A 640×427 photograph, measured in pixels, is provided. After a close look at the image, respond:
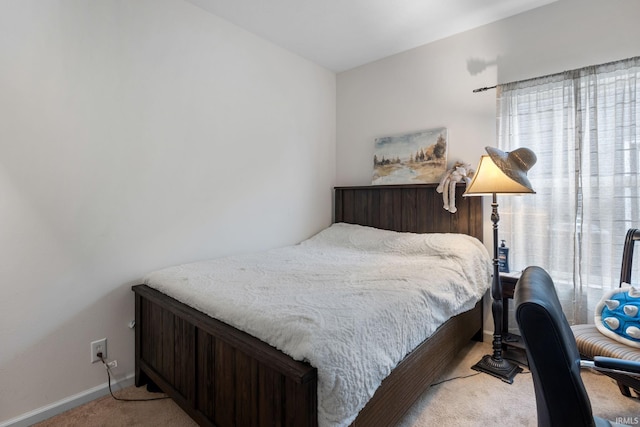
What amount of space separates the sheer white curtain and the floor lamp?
0.46 meters

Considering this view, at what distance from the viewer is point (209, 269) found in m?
1.96

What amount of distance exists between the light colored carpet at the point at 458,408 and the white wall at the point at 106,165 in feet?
0.68

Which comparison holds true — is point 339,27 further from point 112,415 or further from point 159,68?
point 112,415

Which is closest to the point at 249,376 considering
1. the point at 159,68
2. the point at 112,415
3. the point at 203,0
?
the point at 112,415

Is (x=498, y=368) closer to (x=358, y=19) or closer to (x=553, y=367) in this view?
(x=553, y=367)

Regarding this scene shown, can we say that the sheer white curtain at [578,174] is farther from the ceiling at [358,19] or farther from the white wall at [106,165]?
the white wall at [106,165]

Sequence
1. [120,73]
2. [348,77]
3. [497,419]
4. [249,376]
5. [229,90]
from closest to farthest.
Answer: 1. [249,376]
2. [497,419]
3. [120,73]
4. [229,90]
5. [348,77]

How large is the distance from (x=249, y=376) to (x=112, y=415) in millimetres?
1094

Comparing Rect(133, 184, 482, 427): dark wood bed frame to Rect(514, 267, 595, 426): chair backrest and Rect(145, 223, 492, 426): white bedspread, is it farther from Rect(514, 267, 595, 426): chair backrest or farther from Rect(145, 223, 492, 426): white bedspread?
Rect(514, 267, 595, 426): chair backrest

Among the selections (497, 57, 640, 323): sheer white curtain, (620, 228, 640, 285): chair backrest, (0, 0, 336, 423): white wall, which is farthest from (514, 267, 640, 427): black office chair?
(0, 0, 336, 423): white wall

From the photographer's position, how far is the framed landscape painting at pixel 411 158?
9.01ft

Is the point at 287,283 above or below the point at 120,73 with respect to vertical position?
below

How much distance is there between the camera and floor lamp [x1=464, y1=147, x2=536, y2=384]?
187cm

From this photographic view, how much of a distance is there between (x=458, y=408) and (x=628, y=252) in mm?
1358
